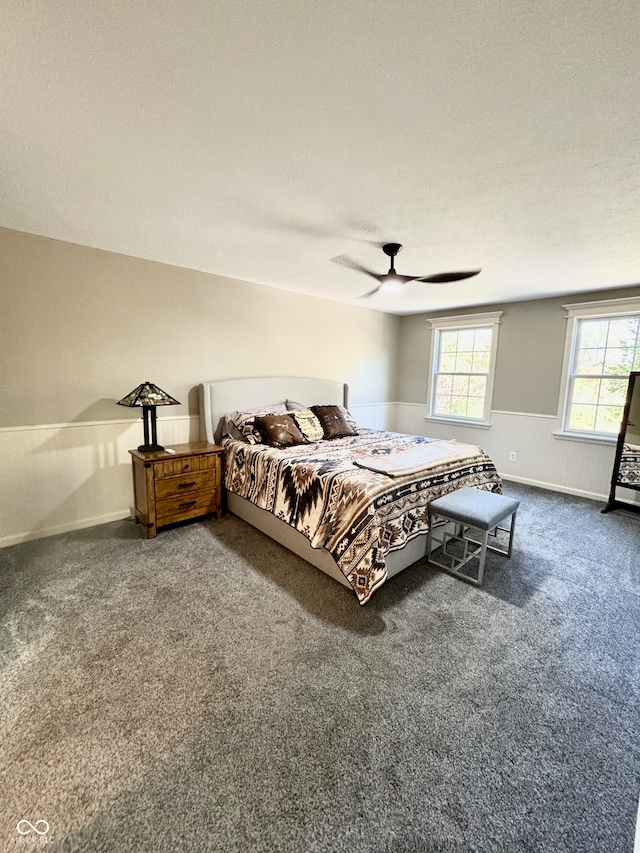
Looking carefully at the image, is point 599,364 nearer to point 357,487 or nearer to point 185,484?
point 357,487

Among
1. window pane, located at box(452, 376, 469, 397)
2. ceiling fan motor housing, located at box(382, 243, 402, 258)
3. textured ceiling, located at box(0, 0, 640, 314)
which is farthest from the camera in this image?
window pane, located at box(452, 376, 469, 397)

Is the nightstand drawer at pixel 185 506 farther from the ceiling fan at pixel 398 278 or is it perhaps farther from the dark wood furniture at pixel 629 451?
the dark wood furniture at pixel 629 451

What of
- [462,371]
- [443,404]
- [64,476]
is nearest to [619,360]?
[462,371]

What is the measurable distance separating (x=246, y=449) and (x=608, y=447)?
4016 millimetres

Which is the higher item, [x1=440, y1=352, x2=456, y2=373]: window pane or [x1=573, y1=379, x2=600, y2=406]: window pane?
[x1=440, y1=352, x2=456, y2=373]: window pane

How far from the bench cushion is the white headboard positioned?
91.0 inches

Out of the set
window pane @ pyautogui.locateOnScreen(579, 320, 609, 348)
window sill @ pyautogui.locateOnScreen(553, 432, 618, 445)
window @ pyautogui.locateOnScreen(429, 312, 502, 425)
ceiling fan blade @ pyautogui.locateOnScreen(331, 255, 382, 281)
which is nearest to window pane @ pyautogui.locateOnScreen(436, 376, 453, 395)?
window @ pyautogui.locateOnScreen(429, 312, 502, 425)

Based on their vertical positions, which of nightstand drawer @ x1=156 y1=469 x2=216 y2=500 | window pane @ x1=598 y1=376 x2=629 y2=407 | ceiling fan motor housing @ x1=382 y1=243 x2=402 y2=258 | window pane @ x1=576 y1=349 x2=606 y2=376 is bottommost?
nightstand drawer @ x1=156 y1=469 x2=216 y2=500

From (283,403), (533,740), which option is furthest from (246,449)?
(533,740)

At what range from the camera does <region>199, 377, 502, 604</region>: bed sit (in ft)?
7.39

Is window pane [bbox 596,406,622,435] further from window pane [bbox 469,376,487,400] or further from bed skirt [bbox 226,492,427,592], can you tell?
bed skirt [bbox 226,492,427,592]

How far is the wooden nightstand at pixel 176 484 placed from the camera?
3.01 metres

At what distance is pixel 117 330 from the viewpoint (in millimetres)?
3207

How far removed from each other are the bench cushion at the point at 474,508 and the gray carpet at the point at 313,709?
0.45 meters
